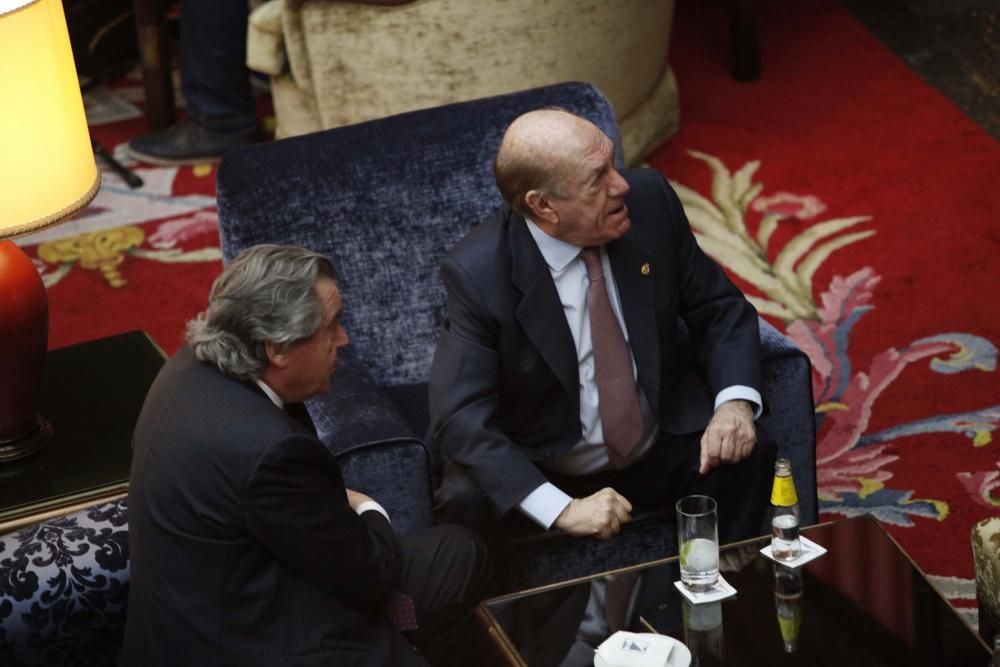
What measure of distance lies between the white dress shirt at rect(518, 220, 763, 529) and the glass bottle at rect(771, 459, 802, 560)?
0.32 metres

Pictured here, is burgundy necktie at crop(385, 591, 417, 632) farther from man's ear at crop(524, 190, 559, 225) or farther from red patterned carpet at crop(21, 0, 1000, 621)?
red patterned carpet at crop(21, 0, 1000, 621)

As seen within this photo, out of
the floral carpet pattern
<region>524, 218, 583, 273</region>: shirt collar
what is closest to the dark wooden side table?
<region>524, 218, 583, 273</region>: shirt collar

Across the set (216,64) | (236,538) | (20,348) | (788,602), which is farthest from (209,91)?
(788,602)

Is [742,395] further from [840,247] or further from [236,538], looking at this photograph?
[840,247]

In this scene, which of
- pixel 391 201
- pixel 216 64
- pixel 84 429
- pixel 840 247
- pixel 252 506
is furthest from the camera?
pixel 216 64

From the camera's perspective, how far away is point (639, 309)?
8.74 feet

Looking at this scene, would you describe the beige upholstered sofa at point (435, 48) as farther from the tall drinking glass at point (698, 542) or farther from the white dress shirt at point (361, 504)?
the tall drinking glass at point (698, 542)

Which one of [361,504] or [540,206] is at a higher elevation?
[540,206]

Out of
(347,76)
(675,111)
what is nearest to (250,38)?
(347,76)

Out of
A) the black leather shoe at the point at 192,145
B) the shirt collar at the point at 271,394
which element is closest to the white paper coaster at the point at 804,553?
the shirt collar at the point at 271,394

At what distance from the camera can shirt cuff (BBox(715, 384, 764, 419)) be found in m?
2.63

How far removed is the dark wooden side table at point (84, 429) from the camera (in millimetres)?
2568

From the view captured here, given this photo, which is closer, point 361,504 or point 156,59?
point 361,504

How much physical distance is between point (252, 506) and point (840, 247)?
8.07 feet
